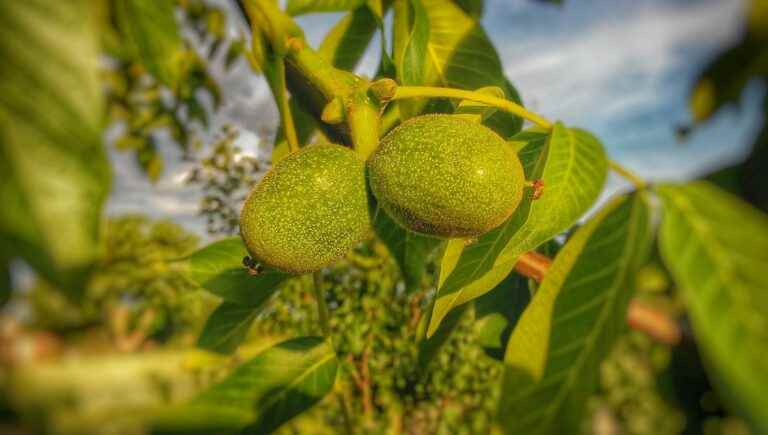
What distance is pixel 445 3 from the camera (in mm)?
1289

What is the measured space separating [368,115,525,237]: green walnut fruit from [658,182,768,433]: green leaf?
0.93 ft

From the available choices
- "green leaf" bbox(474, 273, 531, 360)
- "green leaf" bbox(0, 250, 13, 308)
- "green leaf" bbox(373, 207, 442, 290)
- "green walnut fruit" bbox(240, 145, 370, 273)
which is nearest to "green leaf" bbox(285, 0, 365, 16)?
"green walnut fruit" bbox(240, 145, 370, 273)

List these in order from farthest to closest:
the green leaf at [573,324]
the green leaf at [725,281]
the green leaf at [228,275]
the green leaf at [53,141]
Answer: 1. the green leaf at [228,275]
2. the green leaf at [573,324]
3. the green leaf at [725,281]
4. the green leaf at [53,141]

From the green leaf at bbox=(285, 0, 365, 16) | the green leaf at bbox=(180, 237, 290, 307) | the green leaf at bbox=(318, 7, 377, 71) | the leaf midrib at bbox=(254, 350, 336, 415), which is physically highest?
the green leaf at bbox=(285, 0, 365, 16)

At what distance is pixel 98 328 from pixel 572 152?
94 centimetres

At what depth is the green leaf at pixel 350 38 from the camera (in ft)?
4.63

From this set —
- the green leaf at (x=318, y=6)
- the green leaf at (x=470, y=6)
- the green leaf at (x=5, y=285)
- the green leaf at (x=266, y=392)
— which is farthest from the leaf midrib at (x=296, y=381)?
the green leaf at (x=470, y=6)

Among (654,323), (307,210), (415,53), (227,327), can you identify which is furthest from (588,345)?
(227,327)

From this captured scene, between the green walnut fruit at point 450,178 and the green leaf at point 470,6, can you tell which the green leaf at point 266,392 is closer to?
the green walnut fruit at point 450,178

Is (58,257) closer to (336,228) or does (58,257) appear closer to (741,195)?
(336,228)

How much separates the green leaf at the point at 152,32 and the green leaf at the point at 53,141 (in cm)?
50

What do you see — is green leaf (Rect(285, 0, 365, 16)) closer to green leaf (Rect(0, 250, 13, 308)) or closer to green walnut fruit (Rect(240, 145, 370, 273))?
green walnut fruit (Rect(240, 145, 370, 273))

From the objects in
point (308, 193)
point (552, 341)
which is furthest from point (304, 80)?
point (552, 341)

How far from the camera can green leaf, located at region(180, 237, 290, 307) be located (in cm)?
124
